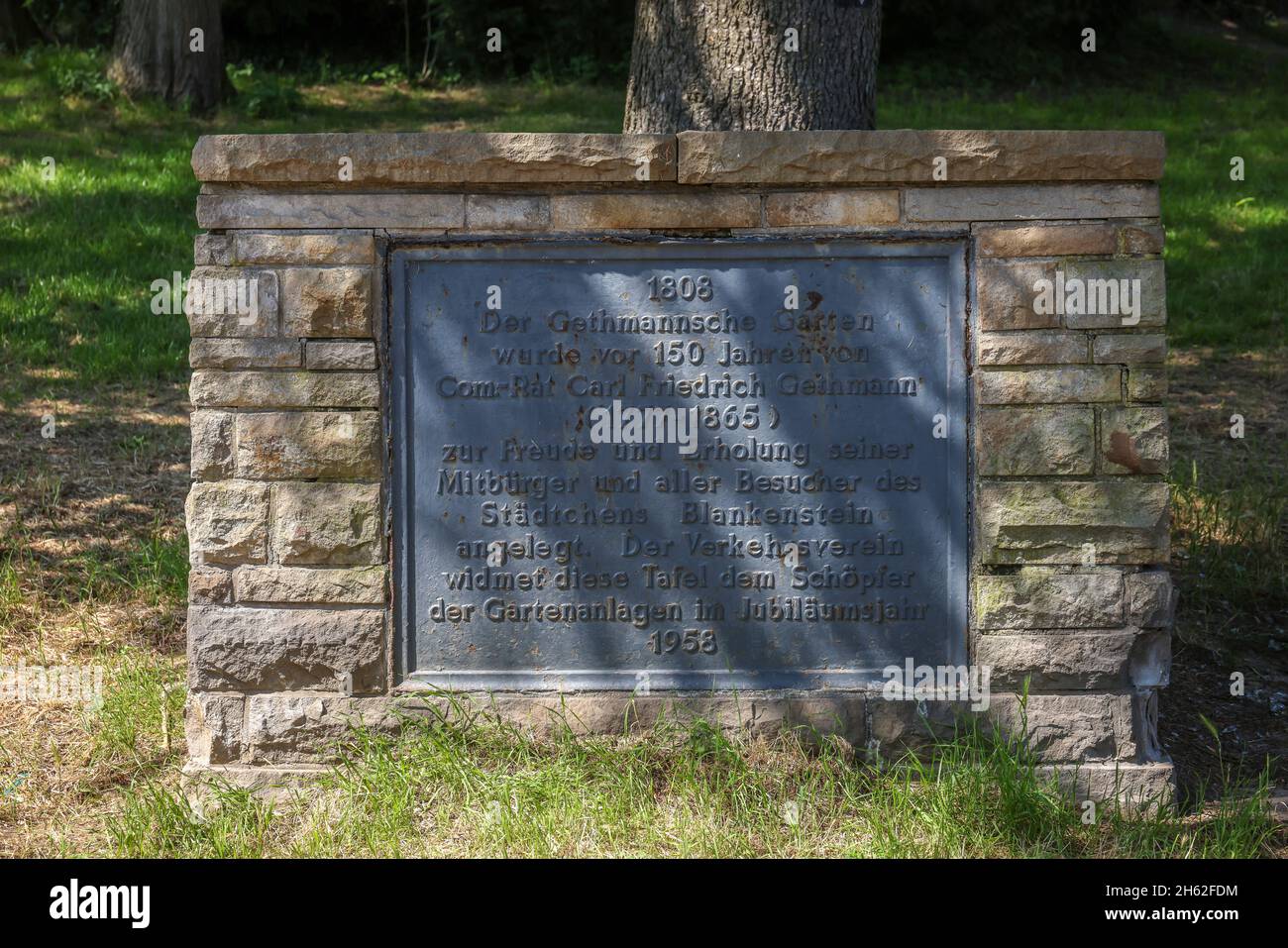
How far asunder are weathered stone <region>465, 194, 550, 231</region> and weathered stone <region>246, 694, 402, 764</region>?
1.27 m

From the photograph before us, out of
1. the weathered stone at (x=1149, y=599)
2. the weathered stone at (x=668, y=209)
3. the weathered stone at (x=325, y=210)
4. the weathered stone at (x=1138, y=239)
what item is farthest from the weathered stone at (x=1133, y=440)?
the weathered stone at (x=325, y=210)

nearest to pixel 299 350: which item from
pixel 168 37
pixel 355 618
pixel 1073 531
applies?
pixel 355 618

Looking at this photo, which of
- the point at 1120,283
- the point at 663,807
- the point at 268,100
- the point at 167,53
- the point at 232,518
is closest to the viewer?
the point at 663,807

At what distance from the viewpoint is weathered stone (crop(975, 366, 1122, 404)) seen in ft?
10.5

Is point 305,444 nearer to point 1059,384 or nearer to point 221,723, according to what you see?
point 221,723

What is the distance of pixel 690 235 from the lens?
328 cm

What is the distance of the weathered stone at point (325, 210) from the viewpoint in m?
3.24

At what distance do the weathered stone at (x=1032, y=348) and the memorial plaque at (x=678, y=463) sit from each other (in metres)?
0.09

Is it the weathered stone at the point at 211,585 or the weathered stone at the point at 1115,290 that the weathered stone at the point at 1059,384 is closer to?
the weathered stone at the point at 1115,290

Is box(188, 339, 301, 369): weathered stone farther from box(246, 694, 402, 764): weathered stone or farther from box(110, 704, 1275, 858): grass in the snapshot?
box(110, 704, 1275, 858): grass

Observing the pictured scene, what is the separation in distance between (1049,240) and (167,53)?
9446 millimetres

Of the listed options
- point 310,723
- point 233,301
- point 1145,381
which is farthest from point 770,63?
point 310,723

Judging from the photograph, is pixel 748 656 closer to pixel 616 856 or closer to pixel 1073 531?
pixel 616 856

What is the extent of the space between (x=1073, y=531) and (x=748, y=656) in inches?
35.1
